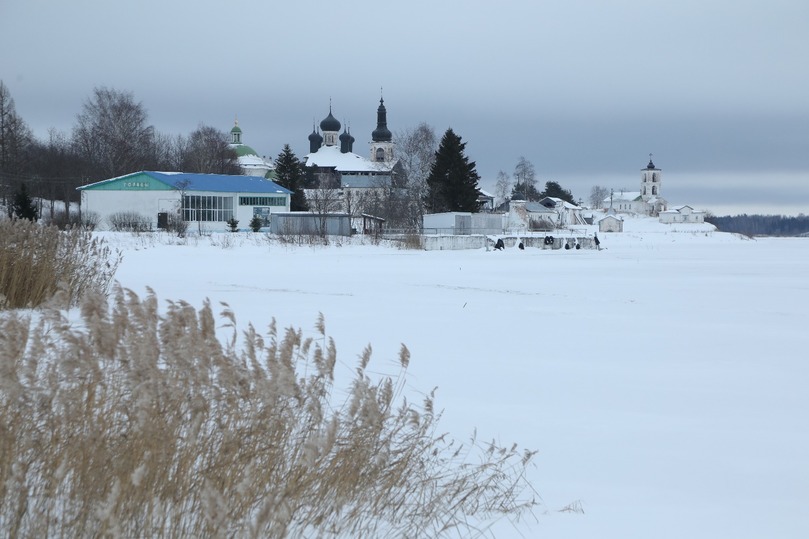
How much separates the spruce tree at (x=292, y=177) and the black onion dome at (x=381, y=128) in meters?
40.1

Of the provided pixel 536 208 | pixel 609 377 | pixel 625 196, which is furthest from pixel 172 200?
pixel 625 196

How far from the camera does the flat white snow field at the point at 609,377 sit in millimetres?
4801

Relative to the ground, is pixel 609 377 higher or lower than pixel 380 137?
lower

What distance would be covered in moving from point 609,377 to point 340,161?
106 metres

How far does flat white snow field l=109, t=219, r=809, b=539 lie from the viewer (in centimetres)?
480

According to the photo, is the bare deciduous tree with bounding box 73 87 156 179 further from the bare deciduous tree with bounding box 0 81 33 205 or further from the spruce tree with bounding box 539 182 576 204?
the spruce tree with bounding box 539 182 576 204

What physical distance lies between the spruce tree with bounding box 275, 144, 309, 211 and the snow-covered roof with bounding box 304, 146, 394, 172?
28862mm

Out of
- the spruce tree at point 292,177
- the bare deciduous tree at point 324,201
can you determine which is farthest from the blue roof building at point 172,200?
the spruce tree at point 292,177

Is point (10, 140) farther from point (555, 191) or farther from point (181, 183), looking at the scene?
point (555, 191)

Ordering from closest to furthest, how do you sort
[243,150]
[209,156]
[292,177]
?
[292,177], [209,156], [243,150]

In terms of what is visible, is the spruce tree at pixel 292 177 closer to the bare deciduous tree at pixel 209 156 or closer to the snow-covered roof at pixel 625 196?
the bare deciduous tree at pixel 209 156

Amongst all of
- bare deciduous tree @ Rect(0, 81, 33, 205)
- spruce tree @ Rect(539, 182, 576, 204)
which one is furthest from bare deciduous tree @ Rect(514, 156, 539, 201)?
bare deciduous tree @ Rect(0, 81, 33, 205)

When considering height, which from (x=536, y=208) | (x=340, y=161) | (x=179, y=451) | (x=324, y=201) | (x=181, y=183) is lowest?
(x=179, y=451)

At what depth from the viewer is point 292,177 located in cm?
7719
